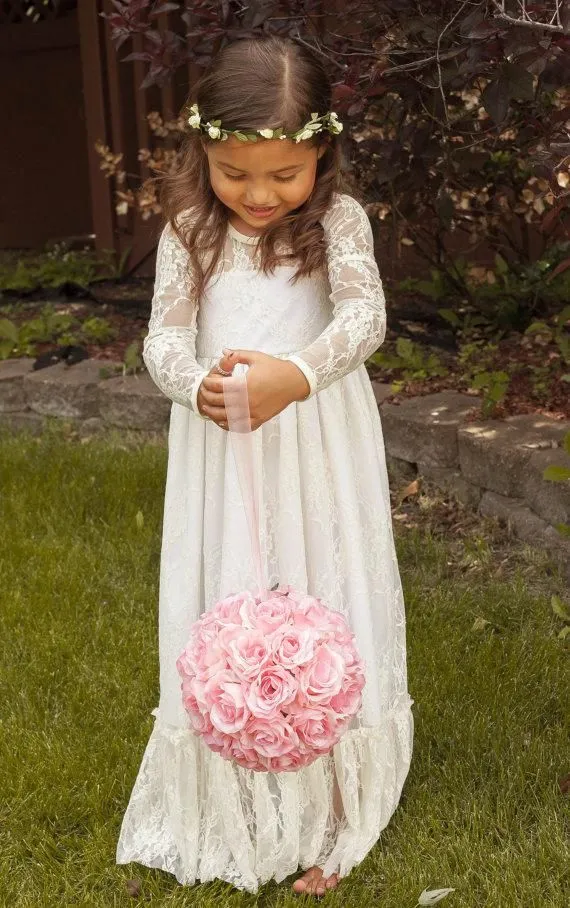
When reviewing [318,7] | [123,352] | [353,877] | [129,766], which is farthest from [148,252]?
[353,877]

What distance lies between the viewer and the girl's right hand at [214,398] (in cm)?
202

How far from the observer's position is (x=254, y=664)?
1.97 m

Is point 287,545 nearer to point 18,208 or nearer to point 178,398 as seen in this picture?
point 178,398

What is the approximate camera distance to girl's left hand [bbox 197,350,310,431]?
79.0 inches

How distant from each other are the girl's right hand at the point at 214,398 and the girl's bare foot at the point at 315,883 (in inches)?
39.2

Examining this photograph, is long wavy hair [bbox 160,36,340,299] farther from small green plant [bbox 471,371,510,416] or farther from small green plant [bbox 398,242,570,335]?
small green plant [bbox 398,242,570,335]

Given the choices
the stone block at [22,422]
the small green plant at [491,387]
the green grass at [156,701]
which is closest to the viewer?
the green grass at [156,701]

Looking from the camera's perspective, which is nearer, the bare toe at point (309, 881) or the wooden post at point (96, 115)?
the bare toe at point (309, 881)

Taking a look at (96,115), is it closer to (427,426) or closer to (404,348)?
(404,348)

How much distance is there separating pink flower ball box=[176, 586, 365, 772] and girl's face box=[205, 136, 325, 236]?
29.6 inches

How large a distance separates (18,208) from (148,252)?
6.32 ft

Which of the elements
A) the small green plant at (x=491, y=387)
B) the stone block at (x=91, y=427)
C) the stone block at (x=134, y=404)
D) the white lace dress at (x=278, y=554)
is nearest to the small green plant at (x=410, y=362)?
the small green plant at (x=491, y=387)

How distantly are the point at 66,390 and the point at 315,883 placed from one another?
11.0 feet

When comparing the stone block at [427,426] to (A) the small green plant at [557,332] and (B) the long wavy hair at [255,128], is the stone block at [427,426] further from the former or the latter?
(B) the long wavy hair at [255,128]
